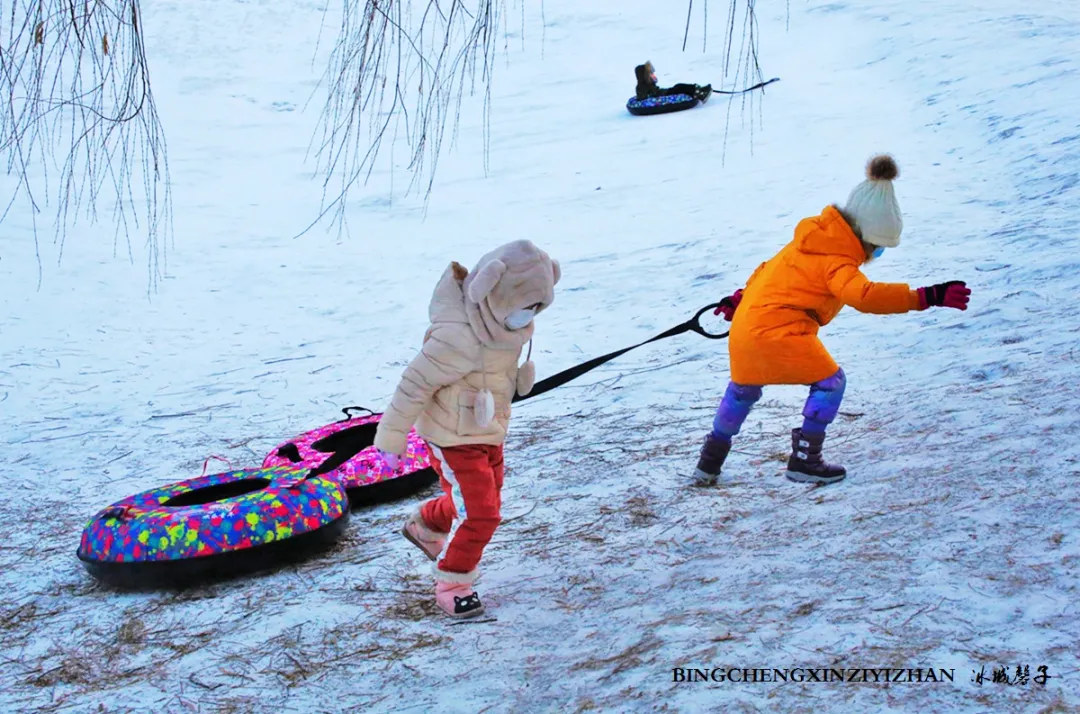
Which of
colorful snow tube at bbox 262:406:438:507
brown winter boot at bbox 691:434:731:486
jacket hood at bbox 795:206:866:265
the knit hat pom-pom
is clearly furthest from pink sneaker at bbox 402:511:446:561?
the knit hat pom-pom

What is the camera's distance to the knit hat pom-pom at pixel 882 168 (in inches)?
158

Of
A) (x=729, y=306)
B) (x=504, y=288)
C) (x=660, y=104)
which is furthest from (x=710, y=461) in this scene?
(x=660, y=104)

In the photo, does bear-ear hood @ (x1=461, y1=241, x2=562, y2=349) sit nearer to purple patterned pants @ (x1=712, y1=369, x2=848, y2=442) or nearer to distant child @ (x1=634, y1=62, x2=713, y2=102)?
purple patterned pants @ (x1=712, y1=369, x2=848, y2=442)

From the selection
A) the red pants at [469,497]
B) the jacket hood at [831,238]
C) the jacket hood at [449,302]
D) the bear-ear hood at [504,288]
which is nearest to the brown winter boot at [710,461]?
the jacket hood at [831,238]

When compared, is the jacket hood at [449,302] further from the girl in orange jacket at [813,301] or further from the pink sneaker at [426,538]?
the girl in orange jacket at [813,301]

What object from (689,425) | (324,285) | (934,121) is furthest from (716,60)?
(689,425)

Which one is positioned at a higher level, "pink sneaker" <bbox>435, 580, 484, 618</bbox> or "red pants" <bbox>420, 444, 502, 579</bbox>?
"red pants" <bbox>420, 444, 502, 579</bbox>

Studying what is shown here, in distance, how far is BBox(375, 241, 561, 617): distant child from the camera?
10.8 ft

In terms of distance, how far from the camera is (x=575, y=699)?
2.92 meters

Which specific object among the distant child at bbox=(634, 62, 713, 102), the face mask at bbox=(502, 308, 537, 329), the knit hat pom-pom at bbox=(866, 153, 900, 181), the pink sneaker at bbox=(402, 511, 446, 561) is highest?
the distant child at bbox=(634, 62, 713, 102)

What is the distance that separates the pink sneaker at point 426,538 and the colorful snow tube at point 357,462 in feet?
2.63

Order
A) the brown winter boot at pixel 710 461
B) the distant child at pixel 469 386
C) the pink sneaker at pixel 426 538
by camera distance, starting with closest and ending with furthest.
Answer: the distant child at pixel 469 386 → the pink sneaker at pixel 426 538 → the brown winter boot at pixel 710 461

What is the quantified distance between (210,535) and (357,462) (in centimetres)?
98

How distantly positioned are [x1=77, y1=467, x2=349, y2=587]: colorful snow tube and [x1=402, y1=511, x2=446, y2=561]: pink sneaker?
557mm
